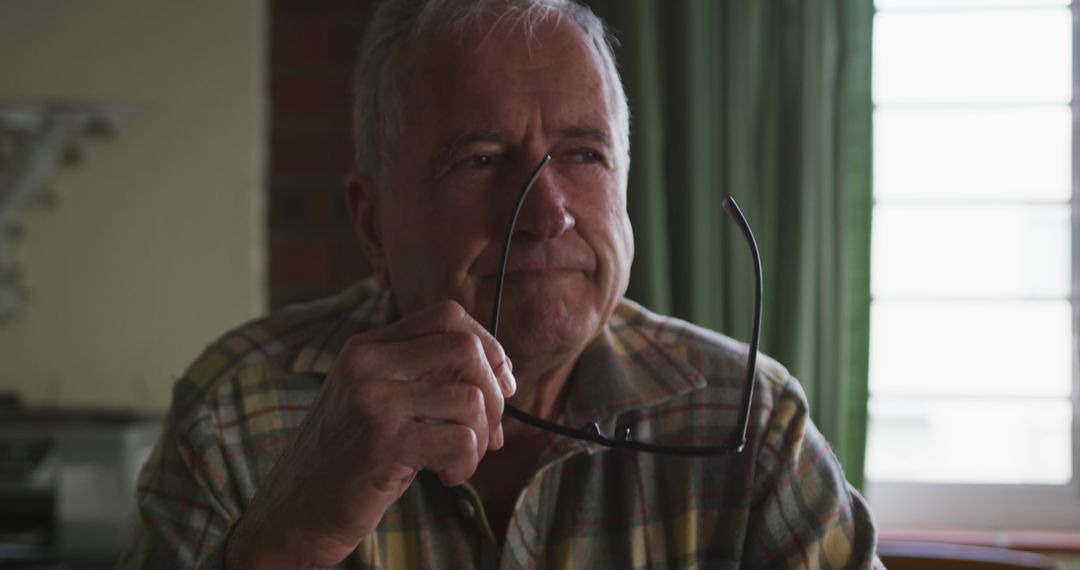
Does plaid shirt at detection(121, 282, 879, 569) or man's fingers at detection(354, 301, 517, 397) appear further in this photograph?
plaid shirt at detection(121, 282, 879, 569)

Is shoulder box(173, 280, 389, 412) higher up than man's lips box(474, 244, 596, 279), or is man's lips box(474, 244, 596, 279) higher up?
man's lips box(474, 244, 596, 279)

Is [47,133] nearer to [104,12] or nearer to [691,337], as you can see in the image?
[104,12]

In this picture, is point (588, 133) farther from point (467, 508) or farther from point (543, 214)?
point (467, 508)

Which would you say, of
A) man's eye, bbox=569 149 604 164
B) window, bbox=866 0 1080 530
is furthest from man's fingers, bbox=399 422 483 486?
window, bbox=866 0 1080 530

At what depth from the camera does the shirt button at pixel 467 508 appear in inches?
41.0

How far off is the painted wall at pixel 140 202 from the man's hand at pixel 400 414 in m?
1.57

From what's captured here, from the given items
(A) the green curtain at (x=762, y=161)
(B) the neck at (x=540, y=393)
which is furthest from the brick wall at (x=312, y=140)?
(B) the neck at (x=540, y=393)

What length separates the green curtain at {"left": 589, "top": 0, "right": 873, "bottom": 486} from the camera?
6.82ft

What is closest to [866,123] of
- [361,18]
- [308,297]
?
[361,18]

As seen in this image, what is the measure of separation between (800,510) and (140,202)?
1698 mm

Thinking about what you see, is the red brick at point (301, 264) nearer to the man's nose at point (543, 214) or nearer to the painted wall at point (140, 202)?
the painted wall at point (140, 202)

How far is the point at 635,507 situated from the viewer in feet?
3.49

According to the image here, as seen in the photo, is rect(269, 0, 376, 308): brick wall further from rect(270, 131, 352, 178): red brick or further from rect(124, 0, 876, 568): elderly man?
rect(124, 0, 876, 568): elderly man

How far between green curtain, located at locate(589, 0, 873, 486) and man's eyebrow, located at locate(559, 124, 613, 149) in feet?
3.48
